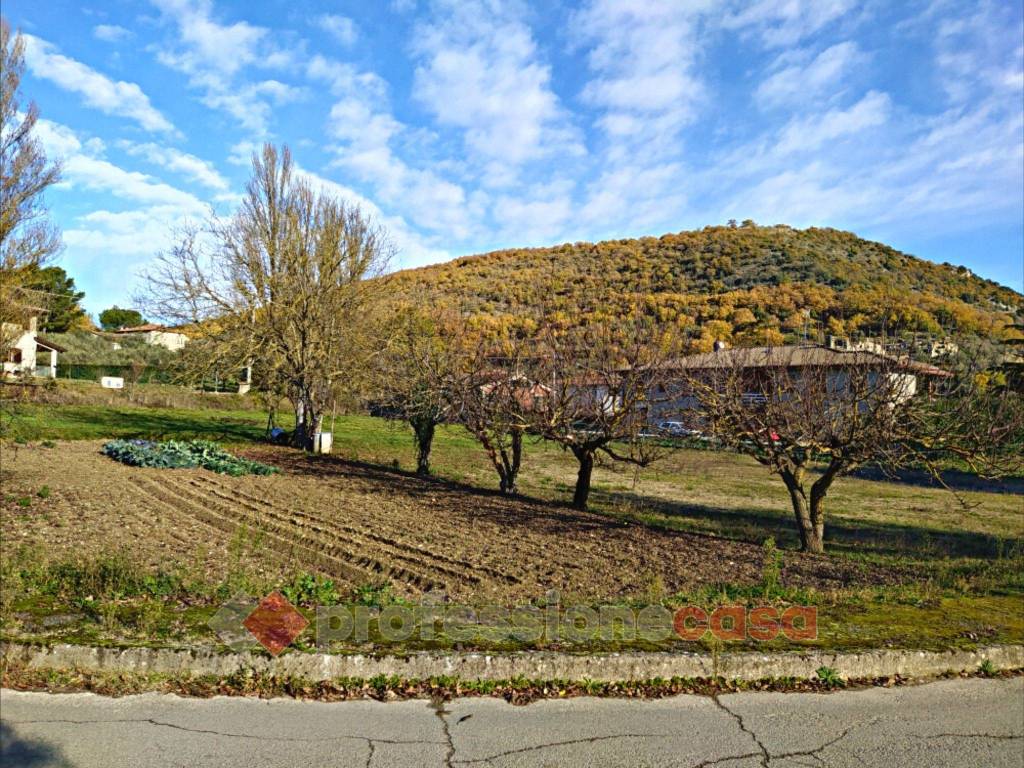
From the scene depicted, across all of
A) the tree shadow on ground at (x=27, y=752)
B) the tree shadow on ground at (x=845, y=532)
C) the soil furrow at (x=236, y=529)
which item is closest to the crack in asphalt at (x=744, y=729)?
the tree shadow on ground at (x=27, y=752)

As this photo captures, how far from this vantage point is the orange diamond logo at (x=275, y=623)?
15.0 ft

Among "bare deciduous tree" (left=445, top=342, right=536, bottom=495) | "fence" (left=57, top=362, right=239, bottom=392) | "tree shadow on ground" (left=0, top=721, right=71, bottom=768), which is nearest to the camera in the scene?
"tree shadow on ground" (left=0, top=721, right=71, bottom=768)

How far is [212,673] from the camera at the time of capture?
4359 millimetres

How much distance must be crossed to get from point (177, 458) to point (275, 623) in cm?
1305

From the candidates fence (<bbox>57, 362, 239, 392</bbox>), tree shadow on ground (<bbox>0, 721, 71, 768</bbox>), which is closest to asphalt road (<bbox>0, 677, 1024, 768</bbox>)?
tree shadow on ground (<bbox>0, 721, 71, 768</bbox>)

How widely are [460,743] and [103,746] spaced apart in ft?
5.83

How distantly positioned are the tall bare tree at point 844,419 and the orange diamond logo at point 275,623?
730cm

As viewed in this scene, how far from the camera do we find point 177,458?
16484 mm

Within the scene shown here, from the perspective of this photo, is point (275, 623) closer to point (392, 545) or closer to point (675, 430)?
point (392, 545)

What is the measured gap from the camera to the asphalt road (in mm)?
3639

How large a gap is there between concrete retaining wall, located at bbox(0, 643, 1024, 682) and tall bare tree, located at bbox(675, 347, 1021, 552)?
219 inches

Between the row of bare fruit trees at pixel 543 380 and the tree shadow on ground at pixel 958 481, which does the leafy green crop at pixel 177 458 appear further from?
the tree shadow on ground at pixel 958 481

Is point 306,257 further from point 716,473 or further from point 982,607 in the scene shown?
point 982,607

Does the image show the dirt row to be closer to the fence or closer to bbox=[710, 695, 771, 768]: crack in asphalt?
bbox=[710, 695, 771, 768]: crack in asphalt
